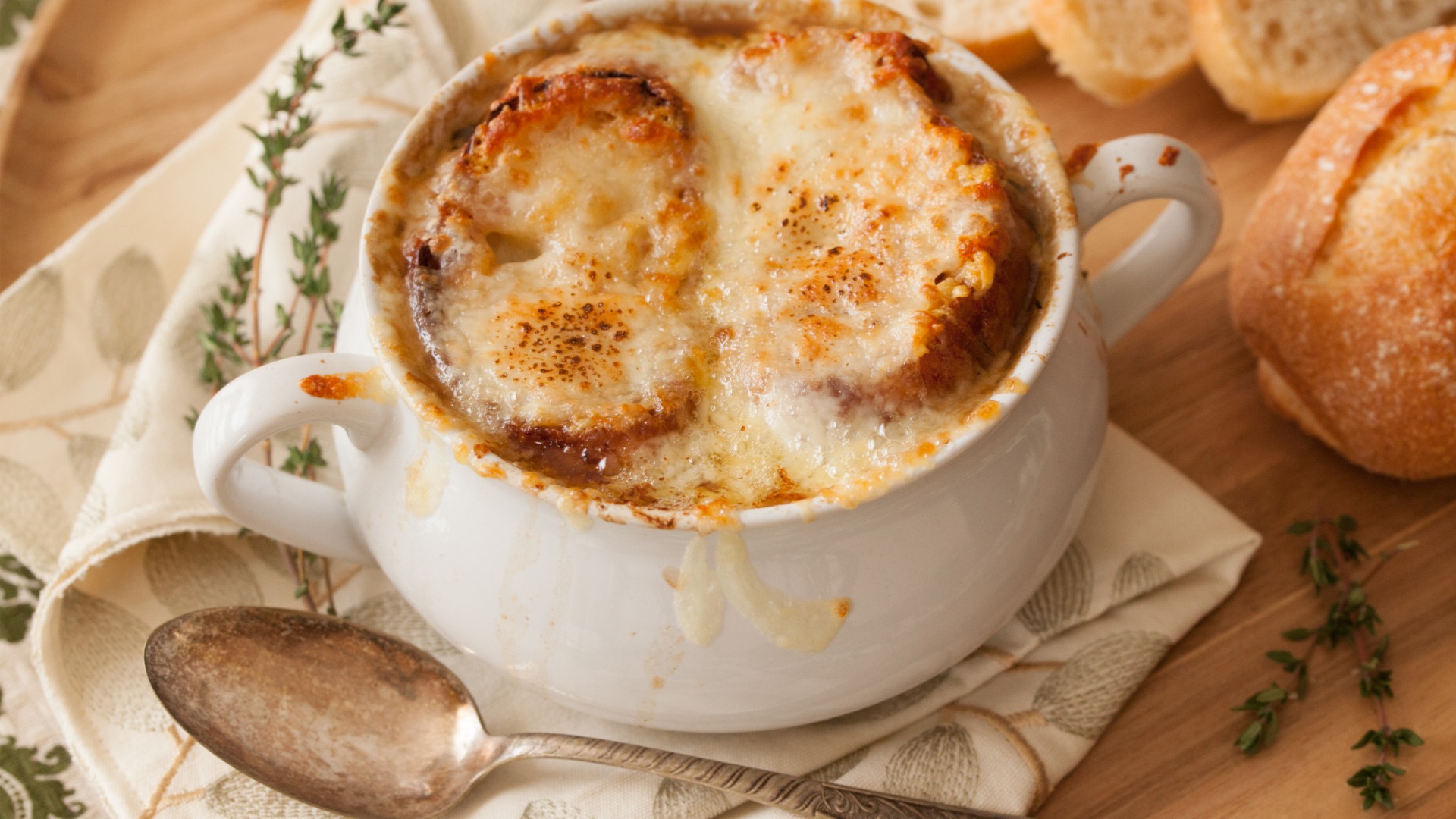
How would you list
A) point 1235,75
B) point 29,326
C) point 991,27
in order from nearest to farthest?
point 29,326, point 1235,75, point 991,27

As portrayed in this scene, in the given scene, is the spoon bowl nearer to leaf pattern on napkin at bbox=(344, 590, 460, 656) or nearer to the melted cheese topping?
leaf pattern on napkin at bbox=(344, 590, 460, 656)

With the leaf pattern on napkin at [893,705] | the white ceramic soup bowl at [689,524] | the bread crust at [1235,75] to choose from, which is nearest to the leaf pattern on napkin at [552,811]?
the white ceramic soup bowl at [689,524]

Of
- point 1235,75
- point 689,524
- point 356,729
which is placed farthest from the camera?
point 1235,75

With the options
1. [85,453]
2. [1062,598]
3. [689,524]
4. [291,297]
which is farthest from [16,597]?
[1062,598]

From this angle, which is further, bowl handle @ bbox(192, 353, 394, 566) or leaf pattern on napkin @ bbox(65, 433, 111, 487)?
A: leaf pattern on napkin @ bbox(65, 433, 111, 487)

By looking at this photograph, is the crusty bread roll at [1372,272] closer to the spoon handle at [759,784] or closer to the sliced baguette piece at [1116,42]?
the sliced baguette piece at [1116,42]

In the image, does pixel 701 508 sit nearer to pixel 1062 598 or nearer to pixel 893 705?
pixel 893 705

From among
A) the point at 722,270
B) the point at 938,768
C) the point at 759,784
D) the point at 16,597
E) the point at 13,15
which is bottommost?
the point at 938,768

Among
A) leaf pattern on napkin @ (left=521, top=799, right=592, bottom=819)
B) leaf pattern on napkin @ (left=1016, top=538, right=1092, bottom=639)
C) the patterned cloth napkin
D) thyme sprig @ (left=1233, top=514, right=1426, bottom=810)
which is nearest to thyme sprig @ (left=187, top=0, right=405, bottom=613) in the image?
the patterned cloth napkin
